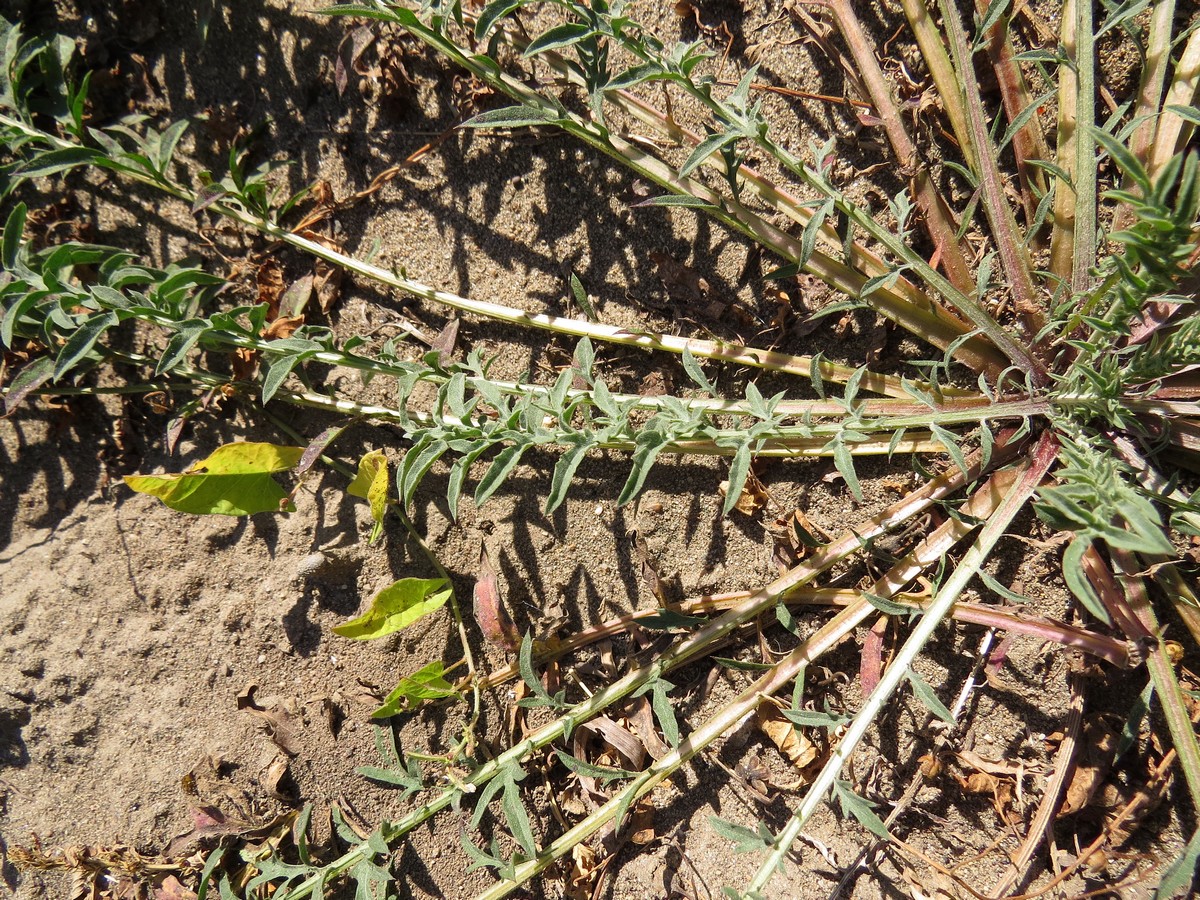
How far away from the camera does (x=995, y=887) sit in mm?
2141

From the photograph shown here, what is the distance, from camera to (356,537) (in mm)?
2420

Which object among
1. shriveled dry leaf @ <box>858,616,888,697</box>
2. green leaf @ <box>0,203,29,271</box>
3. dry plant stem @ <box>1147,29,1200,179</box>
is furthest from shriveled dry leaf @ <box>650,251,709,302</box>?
green leaf @ <box>0,203,29,271</box>

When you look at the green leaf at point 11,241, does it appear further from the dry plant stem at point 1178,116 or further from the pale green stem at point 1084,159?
the dry plant stem at point 1178,116

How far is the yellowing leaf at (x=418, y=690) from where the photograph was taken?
7.04 ft

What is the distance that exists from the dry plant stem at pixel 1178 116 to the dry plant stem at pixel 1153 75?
0.08 feet

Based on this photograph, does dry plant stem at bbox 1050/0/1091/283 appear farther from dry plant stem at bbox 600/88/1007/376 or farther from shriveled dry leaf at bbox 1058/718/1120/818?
shriveled dry leaf at bbox 1058/718/1120/818

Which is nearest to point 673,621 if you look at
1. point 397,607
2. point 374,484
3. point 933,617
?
point 933,617

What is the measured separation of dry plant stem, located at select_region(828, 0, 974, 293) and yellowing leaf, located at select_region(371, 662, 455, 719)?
5.79 feet

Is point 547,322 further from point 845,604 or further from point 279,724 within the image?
point 279,724

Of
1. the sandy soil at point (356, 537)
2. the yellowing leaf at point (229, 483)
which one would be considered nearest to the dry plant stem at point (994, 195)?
the sandy soil at point (356, 537)

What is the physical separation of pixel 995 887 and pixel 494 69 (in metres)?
2.50

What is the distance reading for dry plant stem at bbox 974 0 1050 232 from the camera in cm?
212

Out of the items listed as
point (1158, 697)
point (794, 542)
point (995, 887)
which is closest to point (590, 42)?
point (794, 542)

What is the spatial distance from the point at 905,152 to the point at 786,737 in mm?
1640
